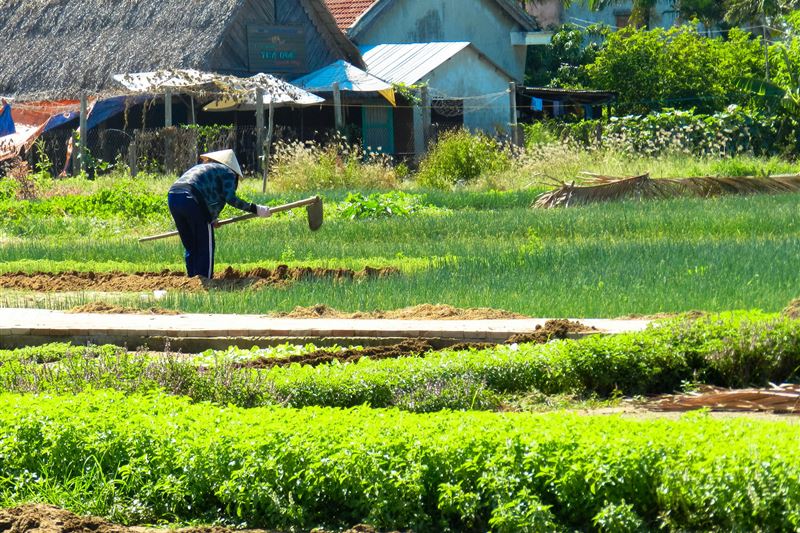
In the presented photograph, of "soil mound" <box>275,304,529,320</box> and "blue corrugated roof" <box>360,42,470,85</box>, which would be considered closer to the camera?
"soil mound" <box>275,304,529,320</box>

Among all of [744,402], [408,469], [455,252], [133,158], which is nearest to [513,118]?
[133,158]

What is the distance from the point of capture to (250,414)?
733 cm

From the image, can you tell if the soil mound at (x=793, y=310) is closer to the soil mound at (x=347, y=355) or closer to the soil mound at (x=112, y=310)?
the soil mound at (x=347, y=355)

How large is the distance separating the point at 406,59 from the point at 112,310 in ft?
86.0

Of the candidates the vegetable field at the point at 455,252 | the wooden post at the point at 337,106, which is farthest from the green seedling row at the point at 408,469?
the wooden post at the point at 337,106

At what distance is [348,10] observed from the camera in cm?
4331

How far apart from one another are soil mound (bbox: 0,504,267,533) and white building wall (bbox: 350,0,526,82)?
1425 inches

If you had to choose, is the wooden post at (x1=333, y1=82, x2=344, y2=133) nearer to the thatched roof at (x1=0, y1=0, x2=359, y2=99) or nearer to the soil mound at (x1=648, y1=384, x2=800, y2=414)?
the thatched roof at (x1=0, y1=0, x2=359, y2=99)

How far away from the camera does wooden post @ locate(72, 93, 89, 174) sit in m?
32.2

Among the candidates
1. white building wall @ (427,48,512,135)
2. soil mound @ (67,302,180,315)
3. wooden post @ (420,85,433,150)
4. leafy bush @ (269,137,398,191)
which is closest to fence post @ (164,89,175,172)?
leafy bush @ (269,137,398,191)

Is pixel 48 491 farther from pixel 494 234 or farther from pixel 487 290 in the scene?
pixel 494 234

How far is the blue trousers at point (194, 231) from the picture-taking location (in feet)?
52.2

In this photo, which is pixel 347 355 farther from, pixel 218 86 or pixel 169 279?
pixel 218 86

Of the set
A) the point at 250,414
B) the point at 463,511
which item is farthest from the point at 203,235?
the point at 463,511
